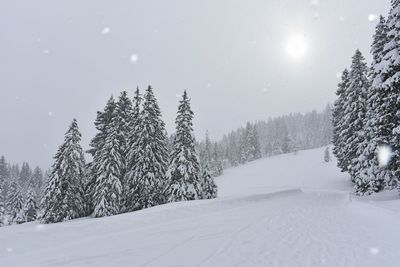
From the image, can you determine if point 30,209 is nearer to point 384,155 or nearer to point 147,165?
point 147,165

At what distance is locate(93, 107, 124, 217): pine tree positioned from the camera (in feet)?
102

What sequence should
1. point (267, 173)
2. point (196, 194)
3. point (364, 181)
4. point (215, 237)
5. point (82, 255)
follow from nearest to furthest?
point (82, 255)
point (215, 237)
point (364, 181)
point (196, 194)
point (267, 173)

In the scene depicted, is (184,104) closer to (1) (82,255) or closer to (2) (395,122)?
(2) (395,122)

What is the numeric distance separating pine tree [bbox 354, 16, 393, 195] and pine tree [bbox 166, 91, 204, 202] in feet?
52.5

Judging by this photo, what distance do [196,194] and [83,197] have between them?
12911 millimetres

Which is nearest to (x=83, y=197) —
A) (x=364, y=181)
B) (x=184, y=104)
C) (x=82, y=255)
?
(x=184, y=104)

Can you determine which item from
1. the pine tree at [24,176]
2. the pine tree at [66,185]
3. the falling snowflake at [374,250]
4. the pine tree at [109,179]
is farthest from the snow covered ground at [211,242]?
the pine tree at [24,176]

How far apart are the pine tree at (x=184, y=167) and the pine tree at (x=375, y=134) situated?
16.0 m

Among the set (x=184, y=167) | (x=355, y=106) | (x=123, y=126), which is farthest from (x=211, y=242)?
Answer: (x=355, y=106)

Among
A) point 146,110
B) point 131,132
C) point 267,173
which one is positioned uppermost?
point 146,110

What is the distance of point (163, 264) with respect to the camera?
8211mm

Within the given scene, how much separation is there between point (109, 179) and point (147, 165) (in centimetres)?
401

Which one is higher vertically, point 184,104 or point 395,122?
point 184,104

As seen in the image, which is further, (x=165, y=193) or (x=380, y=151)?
(x=165, y=193)
